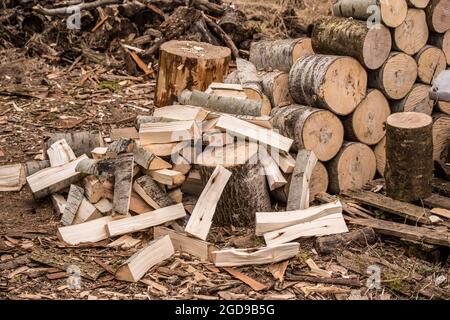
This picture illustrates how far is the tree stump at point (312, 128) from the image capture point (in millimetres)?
6055

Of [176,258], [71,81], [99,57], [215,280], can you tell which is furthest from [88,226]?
[99,57]

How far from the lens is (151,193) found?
5.59 meters

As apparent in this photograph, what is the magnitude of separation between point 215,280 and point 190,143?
1.29 metres

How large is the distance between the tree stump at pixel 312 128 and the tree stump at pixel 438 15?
1.33 meters

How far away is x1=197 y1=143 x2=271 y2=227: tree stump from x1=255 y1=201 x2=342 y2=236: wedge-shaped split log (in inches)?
8.6

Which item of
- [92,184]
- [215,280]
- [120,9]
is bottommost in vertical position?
[215,280]

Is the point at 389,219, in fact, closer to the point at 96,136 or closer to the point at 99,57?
the point at 96,136

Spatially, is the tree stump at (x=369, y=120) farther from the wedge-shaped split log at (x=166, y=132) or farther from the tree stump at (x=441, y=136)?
the wedge-shaped split log at (x=166, y=132)

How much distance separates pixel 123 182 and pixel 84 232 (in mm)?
495

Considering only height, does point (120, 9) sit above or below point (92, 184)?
above

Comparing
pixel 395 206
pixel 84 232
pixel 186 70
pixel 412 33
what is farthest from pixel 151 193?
pixel 412 33

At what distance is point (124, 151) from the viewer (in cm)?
567

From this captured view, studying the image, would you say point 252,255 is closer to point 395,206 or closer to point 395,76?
point 395,206

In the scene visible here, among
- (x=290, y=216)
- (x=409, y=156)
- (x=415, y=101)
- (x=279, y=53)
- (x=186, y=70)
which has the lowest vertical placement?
(x=290, y=216)
